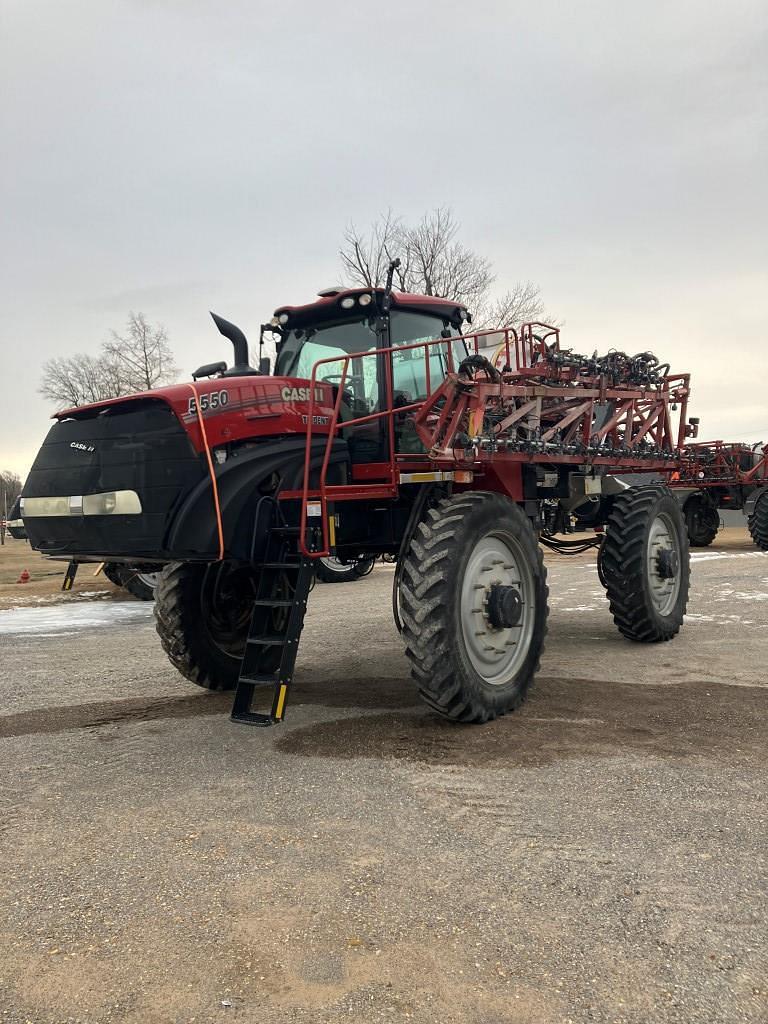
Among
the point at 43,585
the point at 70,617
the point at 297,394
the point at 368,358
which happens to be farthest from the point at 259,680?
the point at 43,585

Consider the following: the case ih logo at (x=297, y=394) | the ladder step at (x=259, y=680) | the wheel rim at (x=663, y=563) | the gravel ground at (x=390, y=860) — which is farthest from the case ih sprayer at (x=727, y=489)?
the ladder step at (x=259, y=680)

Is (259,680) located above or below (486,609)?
below

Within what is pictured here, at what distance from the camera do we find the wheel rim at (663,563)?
7813mm

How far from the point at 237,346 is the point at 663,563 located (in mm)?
4655

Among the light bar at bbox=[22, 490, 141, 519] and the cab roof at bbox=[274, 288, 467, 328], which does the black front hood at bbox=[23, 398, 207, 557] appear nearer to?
the light bar at bbox=[22, 490, 141, 519]

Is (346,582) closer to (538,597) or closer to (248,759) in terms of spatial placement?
(538,597)

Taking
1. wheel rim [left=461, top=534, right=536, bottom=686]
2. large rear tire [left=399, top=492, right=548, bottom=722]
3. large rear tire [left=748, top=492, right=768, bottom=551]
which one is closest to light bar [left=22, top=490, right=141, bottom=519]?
large rear tire [left=399, top=492, right=548, bottom=722]

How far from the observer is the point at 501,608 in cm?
521

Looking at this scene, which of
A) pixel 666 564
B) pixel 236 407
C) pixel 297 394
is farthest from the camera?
pixel 666 564

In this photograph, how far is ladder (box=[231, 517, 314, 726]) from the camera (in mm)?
4609

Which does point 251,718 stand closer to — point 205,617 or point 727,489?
point 205,617

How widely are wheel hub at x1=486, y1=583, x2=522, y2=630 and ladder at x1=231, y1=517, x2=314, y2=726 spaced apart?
1199 mm

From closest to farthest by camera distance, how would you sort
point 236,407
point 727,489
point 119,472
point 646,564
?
point 119,472, point 236,407, point 646,564, point 727,489

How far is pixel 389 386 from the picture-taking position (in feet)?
17.8
